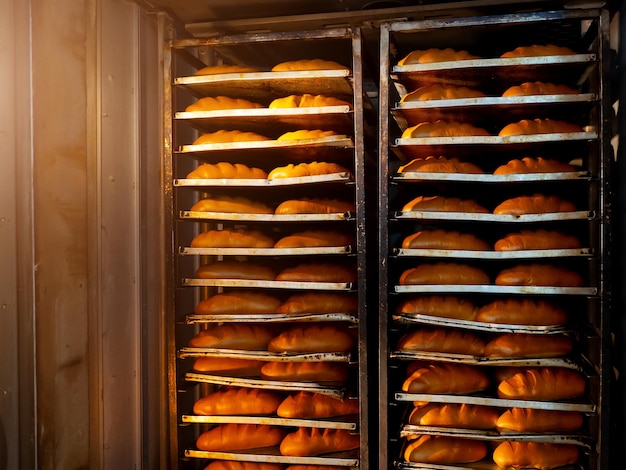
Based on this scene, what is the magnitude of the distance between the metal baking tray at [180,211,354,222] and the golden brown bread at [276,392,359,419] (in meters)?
0.84

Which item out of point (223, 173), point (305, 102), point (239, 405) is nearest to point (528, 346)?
point (239, 405)

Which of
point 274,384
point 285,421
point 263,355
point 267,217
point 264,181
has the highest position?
point 264,181

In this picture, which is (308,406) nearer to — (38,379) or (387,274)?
(387,274)

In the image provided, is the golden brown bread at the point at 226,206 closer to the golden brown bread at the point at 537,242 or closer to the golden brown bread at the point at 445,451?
the golden brown bread at the point at 537,242

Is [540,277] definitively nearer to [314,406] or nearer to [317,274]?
[317,274]

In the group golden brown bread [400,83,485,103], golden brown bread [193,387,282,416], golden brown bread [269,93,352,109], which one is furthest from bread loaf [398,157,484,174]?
golden brown bread [193,387,282,416]

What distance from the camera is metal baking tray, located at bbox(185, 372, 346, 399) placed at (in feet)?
7.93

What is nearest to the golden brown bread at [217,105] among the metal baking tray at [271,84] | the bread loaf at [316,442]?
the metal baking tray at [271,84]

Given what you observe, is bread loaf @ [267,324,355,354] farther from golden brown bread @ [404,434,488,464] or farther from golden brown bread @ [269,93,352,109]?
golden brown bread @ [269,93,352,109]

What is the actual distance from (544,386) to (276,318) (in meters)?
1.21

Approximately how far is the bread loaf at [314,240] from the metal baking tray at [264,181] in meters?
0.26

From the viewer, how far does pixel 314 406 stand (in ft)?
8.18

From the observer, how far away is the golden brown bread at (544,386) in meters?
2.27

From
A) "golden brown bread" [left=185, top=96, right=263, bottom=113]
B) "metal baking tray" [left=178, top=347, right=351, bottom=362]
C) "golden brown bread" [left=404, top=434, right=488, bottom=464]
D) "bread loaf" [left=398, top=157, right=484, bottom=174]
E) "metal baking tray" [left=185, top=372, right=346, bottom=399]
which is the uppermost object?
"golden brown bread" [left=185, top=96, right=263, bottom=113]
